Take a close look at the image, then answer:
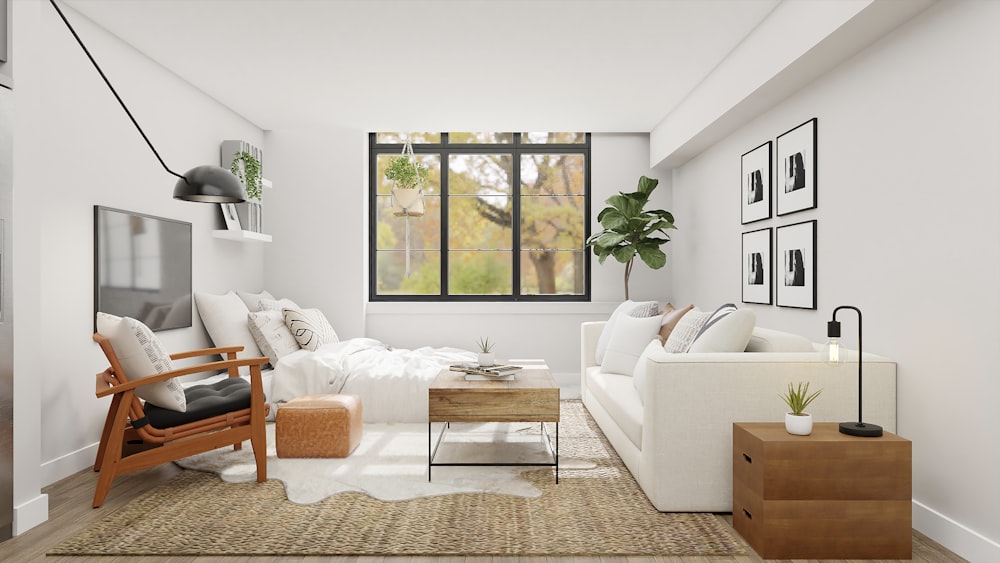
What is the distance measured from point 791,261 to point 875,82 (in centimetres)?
123

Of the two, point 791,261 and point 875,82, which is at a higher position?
point 875,82

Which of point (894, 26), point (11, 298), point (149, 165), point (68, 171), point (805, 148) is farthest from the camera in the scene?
point (149, 165)

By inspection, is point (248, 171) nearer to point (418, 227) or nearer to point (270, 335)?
point (270, 335)

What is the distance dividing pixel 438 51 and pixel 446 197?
279 cm

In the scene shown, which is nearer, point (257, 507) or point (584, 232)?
point (257, 507)

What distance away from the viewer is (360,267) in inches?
267

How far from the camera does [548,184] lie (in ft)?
23.3

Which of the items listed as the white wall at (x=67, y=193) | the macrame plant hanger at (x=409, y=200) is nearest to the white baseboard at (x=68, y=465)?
the white wall at (x=67, y=193)

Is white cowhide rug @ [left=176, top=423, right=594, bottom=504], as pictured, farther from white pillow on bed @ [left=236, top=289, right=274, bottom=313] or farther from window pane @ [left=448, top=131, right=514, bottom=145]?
window pane @ [left=448, top=131, right=514, bottom=145]

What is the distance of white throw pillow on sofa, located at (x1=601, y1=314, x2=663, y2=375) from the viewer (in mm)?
4496

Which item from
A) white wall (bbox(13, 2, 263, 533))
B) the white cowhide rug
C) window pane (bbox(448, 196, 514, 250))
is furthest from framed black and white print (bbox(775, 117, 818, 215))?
white wall (bbox(13, 2, 263, 533))

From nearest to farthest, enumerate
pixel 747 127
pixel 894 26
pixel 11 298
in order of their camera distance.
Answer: pixel 11 298, pixel 894 26, pixel 747 127

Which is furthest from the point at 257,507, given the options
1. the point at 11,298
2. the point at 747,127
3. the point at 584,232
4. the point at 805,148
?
the point at 584,232

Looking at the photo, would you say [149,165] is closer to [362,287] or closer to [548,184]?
[362,287]
